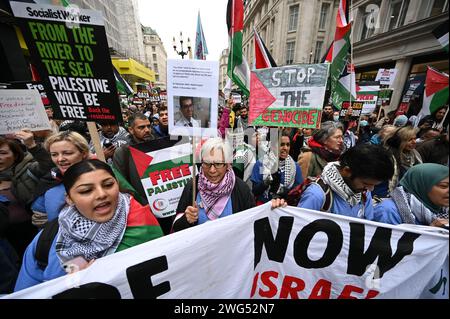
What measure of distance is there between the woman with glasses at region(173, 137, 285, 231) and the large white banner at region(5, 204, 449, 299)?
37cm

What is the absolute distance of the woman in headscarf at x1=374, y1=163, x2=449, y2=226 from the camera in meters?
1.22

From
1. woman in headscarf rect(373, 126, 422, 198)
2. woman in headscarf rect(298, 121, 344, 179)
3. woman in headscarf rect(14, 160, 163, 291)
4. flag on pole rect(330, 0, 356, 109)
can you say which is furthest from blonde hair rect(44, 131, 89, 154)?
flag on pole rect(330, 0, 356, 109)

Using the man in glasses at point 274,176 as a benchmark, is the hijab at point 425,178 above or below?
above

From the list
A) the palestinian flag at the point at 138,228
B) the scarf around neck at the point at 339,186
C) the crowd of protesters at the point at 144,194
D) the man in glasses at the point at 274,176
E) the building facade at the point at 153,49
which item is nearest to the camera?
the crowd of protesters at the point at 144,194

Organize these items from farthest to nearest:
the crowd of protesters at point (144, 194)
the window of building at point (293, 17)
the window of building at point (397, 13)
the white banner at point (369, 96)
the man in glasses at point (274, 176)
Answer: the window of building at point (293, 17) → the window of building at point (397, 13) → the white banner at point (369, 96) → the man in glasses at point (274, 176) → the crowd of protesters at point (144, 194)

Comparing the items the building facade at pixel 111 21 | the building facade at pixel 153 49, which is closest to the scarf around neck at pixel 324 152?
the building facade at pixel 111 21

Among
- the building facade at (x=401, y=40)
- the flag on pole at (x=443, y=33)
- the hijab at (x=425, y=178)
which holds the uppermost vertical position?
the building facade at (x=401, y=40)

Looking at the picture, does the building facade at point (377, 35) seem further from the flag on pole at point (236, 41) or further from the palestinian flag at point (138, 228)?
the palestinian flag at point (138, 228)

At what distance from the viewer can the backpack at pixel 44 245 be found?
4.27ft

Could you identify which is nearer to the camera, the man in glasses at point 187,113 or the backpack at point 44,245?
the backpack at point 44,245

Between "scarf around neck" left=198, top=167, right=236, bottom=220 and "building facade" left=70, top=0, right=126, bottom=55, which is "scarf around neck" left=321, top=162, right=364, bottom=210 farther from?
"building facade" left=70, top=0, right=126, bottom=55
